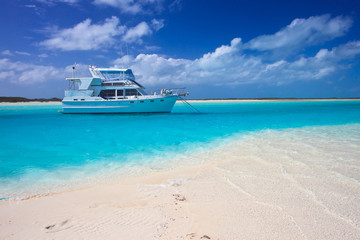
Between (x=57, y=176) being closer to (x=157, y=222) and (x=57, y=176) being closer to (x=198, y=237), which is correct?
(x=157, y=222)

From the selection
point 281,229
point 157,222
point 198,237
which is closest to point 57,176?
point 157,222

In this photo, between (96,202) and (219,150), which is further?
(219,150)

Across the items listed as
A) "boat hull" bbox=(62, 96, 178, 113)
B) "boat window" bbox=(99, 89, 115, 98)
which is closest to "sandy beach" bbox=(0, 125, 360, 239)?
"boat hull" bbox=(62, 96, 178, 113)

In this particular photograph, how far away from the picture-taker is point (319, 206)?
2.91 meters

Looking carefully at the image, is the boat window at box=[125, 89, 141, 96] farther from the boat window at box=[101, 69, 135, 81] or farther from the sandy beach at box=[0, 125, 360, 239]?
the sandy beach at box=[0, 125, 360, 239]

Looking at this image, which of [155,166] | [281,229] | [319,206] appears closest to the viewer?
[281,229]

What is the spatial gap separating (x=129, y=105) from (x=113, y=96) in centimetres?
303

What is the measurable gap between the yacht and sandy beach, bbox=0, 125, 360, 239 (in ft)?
63.5

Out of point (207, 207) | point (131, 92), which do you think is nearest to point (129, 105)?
point (131, 92)

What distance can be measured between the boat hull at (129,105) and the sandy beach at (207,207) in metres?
19.2

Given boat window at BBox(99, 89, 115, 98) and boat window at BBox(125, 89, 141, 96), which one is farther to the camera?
boat window at BBox(99, 89, 115, 98)

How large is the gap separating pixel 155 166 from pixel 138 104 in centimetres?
1879

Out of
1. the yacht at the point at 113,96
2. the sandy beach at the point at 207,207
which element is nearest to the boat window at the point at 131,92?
the yacht at the point at 113,96

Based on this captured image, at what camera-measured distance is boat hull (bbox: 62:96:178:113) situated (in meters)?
23.6
